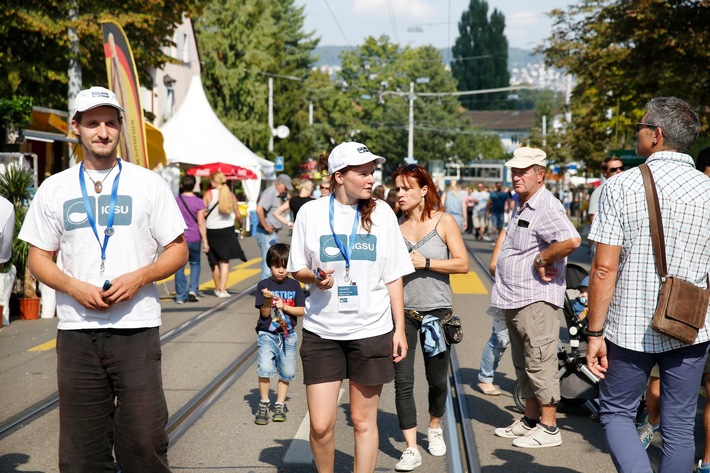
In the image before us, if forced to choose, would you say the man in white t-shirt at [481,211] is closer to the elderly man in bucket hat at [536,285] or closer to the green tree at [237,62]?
the elderly man in bucket hat at [536,285]

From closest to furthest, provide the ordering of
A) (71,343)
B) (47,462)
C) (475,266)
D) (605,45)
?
(71,343) < (47,462) < (475,266) < (605,45)

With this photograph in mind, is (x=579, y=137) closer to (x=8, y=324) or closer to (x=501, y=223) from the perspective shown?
(x=501, y=223)

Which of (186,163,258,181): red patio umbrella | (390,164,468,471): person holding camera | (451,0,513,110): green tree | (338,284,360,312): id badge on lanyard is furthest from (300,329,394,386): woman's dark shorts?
(451,0,513,110): green tree

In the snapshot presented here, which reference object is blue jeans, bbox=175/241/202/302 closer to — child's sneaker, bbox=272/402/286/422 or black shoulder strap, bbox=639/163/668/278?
child's sneaker, bbox=272/402/286/422

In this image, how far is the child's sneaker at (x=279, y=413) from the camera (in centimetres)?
698

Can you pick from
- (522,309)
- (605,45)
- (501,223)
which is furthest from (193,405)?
(501,223)

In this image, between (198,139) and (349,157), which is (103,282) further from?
(198,139)

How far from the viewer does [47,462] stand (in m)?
5.79

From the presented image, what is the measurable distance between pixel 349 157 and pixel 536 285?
2113 millimetres

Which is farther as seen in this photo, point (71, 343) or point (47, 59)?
point (47, 59)

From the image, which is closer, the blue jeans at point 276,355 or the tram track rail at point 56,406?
the tram track rail at point 56,406

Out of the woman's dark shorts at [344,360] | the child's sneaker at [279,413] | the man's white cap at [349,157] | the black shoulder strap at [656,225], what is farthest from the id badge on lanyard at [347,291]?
the child's sneaker at [279,413]

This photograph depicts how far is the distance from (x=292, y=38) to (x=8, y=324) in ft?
233

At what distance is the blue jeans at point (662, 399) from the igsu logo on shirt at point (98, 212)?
7.12 ft
